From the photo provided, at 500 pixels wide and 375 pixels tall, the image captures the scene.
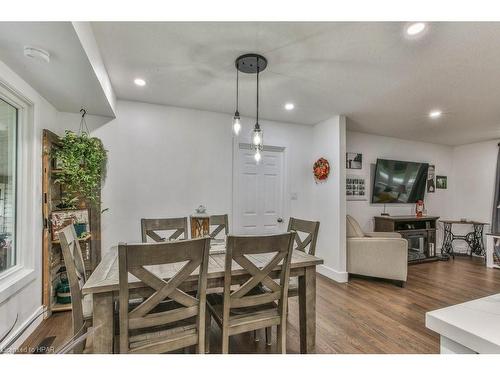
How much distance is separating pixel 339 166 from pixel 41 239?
3649mm

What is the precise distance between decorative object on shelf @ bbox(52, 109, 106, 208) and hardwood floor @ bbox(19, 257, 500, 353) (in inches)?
49.3

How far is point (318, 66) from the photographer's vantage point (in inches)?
87.7

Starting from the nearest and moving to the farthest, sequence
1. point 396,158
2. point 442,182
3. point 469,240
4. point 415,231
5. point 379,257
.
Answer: point 379,257
point 415,231
point 396,158
point 469,240
point 442,182

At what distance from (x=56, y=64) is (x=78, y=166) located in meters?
1.16

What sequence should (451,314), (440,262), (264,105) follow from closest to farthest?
(451,314) < (264,105) < (440,262)

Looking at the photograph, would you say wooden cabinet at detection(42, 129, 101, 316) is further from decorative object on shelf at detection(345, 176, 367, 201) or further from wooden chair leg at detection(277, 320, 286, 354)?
decorative object on shelf at detection(345, 176, 367, 201)

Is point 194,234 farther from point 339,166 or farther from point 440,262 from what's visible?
point 440,262

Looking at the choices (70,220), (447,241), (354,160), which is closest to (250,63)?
(70,220)

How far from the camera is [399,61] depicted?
6.98 feet

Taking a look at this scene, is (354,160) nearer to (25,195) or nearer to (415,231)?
(415,231)

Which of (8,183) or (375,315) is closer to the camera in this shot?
(8,183)

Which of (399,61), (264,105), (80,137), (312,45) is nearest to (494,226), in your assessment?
(399,61)

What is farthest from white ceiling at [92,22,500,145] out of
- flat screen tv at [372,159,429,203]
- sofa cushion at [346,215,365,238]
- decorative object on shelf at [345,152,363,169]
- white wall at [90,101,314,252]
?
sofa cushion at [346,215,365,238]

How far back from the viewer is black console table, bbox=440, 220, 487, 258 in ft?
16.2
